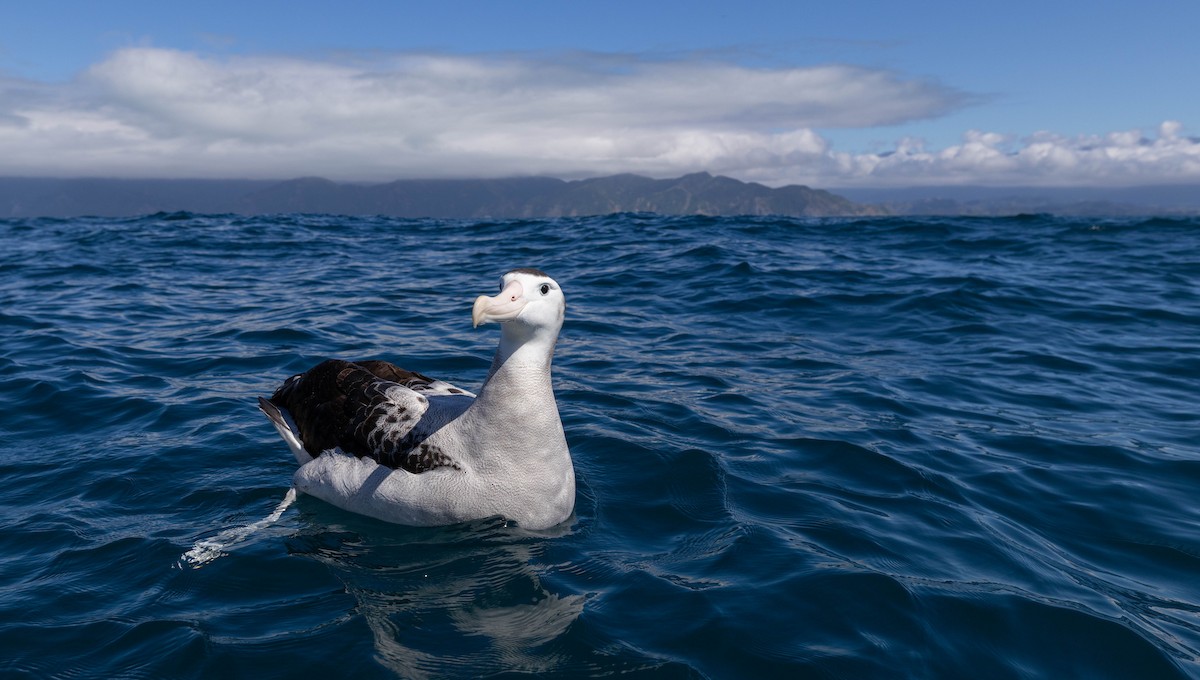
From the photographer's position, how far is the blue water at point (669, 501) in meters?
4.67

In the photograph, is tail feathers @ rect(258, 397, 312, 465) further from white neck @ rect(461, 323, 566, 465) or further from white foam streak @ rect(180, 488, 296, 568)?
white neck @ rect(461, 323, 566, 465)

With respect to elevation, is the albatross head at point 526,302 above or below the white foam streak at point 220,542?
above

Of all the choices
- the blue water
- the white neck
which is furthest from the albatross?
the blue water

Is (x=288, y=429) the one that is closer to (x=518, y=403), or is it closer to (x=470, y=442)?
(x=470, y=442)

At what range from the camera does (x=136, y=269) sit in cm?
2136

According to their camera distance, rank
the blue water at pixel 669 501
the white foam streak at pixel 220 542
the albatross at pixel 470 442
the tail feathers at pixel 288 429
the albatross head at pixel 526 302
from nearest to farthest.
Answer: the blue water at pixel 669 501 → the albatross head at pixel 526 302 → the white foam streak at pixel 220 542 → the albatross at pixel 470 442 → the tail feathers at pixel 288 429

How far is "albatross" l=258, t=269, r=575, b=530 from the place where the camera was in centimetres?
576

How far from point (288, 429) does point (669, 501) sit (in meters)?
3.82

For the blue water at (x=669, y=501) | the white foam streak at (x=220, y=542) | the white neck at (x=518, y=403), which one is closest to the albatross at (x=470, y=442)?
the white neck at (x=518, y=403)

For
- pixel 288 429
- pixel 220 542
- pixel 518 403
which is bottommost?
pixel 220 542

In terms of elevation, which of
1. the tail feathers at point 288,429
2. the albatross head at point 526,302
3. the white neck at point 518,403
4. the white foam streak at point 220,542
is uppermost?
the albatross head at point 526,302

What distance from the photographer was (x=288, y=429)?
741cm

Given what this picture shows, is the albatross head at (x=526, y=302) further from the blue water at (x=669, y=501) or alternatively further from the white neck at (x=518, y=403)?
the blue water at (x=669, y=501)

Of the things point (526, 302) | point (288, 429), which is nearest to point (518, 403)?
point (526, 302)
